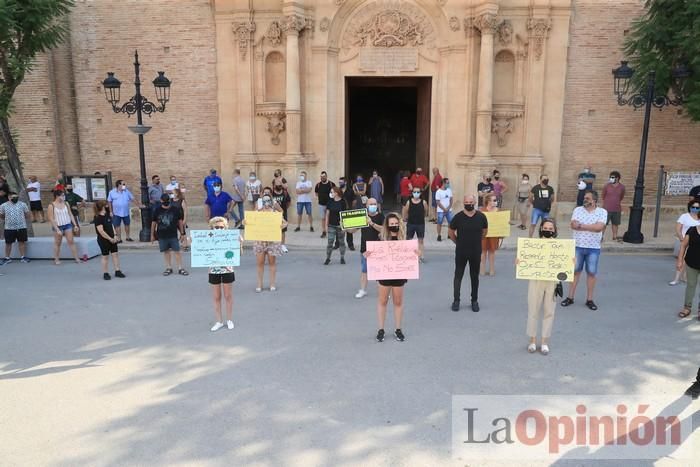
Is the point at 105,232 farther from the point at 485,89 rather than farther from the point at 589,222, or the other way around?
the point at 485,89

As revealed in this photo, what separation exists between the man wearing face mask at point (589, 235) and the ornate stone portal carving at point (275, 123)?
1165cm

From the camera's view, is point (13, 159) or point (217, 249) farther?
point (13, 159)

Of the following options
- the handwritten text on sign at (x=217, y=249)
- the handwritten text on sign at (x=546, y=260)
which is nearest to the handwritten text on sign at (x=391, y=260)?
the handwritten text on sign at (x=546, y=260)

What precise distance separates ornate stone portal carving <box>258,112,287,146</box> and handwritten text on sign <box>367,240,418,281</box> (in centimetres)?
1186

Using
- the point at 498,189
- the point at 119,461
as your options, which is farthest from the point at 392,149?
the point at 119,461

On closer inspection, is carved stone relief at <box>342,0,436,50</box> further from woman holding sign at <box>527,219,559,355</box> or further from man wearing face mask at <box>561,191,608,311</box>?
woman holding sign at <box>527,219,559,355</box>

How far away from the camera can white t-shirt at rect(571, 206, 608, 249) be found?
28.9 ft

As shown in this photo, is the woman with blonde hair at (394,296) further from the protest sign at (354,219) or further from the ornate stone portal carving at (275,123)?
the ornate stone portal carving at (275,123)

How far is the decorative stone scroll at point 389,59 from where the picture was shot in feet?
60.5

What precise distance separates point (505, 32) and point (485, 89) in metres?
2.09

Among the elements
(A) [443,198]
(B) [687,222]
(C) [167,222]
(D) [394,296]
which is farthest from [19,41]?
(B) [687,222]

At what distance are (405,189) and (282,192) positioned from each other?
14.2 feet

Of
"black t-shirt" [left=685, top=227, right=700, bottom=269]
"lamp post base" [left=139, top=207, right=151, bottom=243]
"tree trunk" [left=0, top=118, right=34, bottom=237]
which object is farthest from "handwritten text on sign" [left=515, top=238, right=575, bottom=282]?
"tree trunk" [left=0, top=118, right=34, bottom=237]

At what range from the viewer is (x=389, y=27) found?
718 inches
